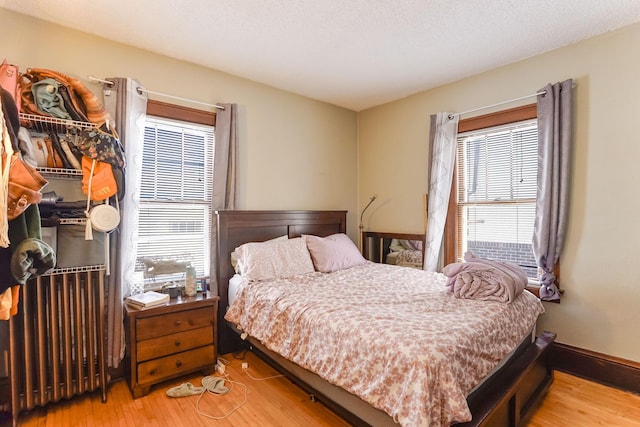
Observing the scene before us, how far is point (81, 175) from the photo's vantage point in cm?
208

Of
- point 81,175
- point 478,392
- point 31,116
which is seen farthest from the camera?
point 81,175

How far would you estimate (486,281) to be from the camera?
Answer: 217cm

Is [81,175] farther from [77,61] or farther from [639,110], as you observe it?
[639,110]

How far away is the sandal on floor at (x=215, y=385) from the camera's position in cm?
225

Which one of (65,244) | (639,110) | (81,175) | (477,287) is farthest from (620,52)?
(65,244)

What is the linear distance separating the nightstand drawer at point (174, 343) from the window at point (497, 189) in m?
2.47

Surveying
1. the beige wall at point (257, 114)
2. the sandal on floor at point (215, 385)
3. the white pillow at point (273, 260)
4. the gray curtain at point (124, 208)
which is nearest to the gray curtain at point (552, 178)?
the white pillow at point (273, 260)

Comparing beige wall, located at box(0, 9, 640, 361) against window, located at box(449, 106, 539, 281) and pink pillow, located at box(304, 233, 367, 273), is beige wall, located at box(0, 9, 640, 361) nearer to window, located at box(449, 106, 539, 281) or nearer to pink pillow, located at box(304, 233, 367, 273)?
window, located at box(449, 106, 539, 281)

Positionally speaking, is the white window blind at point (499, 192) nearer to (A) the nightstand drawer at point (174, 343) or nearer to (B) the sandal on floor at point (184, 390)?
(A) the nightstand drawer at point (174, 343)

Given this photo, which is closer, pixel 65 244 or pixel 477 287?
pixel 65 244

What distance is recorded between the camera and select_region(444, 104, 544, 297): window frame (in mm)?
2771

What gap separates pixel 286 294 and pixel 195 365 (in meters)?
0.90

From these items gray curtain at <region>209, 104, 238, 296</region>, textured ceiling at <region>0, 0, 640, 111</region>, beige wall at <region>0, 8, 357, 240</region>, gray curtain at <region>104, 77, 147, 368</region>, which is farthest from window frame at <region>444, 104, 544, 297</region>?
gray curtain at <region>104, 77, 147, 368</region>

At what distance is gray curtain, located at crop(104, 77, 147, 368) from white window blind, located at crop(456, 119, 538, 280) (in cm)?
291
